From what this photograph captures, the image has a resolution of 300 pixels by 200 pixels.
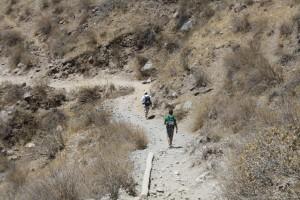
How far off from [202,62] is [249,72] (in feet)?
14.7

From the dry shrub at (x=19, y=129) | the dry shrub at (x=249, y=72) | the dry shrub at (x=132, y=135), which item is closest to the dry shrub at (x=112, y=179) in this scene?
the dry shrub at (x=132, y=135)

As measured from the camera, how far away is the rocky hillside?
7309 mm

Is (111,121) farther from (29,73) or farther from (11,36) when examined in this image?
(11,36)

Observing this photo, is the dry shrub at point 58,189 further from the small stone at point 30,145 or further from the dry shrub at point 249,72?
the small stone at point 30,145

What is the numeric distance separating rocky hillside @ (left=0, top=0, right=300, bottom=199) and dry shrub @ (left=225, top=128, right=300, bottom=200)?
0.02 metres

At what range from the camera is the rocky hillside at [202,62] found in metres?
7.31

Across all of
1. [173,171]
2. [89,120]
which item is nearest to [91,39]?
[89,120]

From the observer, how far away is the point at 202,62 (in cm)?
2186

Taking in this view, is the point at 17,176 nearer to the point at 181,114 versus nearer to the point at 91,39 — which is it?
the point at 181,114

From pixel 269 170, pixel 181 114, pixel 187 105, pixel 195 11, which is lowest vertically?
pixel 269 170

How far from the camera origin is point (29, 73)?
31.6 meters

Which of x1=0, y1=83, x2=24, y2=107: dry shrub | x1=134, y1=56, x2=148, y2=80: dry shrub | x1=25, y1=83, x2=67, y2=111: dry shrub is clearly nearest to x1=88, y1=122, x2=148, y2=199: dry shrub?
x1=25, y1=83, x2=67, y2=111: dry shrub

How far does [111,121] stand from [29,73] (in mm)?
13639

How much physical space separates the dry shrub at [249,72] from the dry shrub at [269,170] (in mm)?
8809
